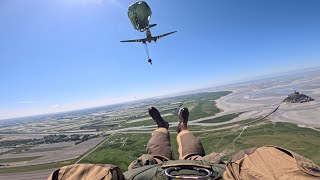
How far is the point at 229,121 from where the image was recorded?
61125 mm

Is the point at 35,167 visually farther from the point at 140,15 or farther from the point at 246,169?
the point at 246,169

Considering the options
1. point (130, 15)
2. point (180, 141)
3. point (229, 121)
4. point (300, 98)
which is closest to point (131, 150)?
point (229, 121)

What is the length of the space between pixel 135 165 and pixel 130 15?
37.2 ft

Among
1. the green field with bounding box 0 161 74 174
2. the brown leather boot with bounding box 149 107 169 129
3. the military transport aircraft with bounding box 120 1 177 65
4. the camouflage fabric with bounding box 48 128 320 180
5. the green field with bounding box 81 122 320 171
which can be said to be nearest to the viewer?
the camouflage fabric with bounding box 48 128 320 180

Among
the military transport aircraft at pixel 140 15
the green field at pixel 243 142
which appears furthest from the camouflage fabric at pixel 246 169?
the green field at pixel 243 142

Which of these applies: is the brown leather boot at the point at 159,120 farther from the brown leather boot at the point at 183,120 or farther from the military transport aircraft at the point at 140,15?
the military transport aircraft at the point at 140,15

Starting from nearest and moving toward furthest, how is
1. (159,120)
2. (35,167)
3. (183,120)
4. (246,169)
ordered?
1. (246,169)
2. (183,120)
3. (159,120)
4. (35,167)

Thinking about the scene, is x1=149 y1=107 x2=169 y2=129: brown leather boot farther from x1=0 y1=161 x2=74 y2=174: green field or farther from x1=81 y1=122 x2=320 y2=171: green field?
x1=0 y1=161 x2=74 y2=174: green field

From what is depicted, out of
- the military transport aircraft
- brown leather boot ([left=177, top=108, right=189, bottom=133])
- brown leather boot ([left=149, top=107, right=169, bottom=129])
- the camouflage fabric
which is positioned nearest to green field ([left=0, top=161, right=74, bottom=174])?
the military transport aircraft

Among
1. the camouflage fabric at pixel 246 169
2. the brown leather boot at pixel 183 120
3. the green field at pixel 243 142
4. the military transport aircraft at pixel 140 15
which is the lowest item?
the green field at pixel 243 142

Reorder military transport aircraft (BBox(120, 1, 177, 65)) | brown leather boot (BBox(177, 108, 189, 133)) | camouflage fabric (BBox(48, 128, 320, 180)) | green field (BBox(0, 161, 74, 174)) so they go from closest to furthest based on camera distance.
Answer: camouflage fabric (BBox(48, 128, 320, 180)) < brown leather boot (BBox(177, 108, 189, 133)) < military transport aircraft (BBox(120, 1, 177, 65)) < green field (BBox(0, 161, 74, 174))

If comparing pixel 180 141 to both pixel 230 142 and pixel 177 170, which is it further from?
pixel 230 142

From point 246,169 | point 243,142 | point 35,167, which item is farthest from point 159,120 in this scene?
point 35,167

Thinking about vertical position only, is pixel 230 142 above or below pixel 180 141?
below
